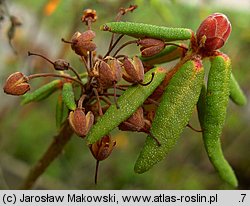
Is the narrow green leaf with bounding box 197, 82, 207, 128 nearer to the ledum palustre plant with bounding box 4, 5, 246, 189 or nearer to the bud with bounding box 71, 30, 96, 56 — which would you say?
the ledum palustre plant with bounding box 4, 5, 246, 189

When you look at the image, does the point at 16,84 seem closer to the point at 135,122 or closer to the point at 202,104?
the point at 135,122

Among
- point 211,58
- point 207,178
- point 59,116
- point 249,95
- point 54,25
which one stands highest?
point 211,58

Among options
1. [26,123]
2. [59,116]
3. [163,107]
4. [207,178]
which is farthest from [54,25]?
[163,107]

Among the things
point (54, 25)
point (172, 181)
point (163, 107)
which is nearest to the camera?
point (163, 107)

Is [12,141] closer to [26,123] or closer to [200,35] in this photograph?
[26,123]

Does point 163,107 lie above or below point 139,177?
above

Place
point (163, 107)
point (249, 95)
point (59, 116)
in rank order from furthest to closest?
1. point (249, 95)
2. point (59, 116)
3. point (163, 107)

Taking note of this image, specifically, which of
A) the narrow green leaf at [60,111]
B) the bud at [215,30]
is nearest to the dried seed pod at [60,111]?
the narrow green leaf at [60,111]

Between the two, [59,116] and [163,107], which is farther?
[59,116]
